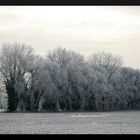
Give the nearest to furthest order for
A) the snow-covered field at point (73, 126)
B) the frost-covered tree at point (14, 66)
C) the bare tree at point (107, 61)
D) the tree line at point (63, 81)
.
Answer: the snow-covered field at point (73, 126), the bare tree at point (107, 61), the tree line at point (63, 81), the frost-covered tree at point (14, 66)

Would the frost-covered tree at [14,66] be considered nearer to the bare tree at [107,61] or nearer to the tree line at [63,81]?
the tree line at [63,81]

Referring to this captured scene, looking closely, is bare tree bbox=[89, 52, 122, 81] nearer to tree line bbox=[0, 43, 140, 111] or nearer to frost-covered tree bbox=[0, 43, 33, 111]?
tree line bbox=[0, 43, 140, 111]

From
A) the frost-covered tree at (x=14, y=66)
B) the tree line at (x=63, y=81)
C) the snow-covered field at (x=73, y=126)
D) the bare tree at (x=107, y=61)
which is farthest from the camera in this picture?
the frost-covered tree at (x=14, y=66)

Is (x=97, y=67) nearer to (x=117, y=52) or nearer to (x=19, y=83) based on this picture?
(x=117, y=52)

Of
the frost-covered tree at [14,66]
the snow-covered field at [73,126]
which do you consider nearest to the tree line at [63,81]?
the frost-covered tree at [14,66]

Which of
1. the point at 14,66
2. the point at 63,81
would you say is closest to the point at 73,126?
the point at 14,66

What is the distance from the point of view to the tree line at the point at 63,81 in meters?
12.3

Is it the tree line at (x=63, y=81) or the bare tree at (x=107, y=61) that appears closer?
the bare tree at (x=107, y=61)

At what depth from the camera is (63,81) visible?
1395 centimetres

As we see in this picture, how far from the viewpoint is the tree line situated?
12.3 metres

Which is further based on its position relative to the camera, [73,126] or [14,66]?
[14,66]

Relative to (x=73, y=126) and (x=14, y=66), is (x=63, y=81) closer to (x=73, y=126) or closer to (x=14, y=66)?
(x=14, y=66)
